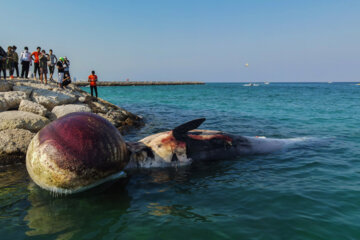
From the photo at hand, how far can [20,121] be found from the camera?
836 centimetres

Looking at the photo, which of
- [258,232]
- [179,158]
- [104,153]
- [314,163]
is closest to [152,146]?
[179,158]

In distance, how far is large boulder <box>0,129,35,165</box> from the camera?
23.8 feet

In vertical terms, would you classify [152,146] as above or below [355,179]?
above

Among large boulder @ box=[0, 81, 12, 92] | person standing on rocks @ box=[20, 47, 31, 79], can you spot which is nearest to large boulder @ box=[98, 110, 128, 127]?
large boulder @ box=[0, 81, 12, 92]

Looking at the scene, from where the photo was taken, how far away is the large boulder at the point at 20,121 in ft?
26.7

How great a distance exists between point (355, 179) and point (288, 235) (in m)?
3.47

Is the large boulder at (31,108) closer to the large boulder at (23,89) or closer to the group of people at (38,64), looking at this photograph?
the large boulder at (23,89)

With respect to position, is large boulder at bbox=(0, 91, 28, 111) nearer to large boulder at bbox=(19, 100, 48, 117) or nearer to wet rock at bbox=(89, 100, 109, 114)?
large boulder at bbox=(19, 100, 48, 117)

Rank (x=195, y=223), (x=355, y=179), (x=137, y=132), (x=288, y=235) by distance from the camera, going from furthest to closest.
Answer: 1. (x=137, y=132)
2. (x=355, y=179)
3. (x=195, y=223)
4. (x=288, y=235)

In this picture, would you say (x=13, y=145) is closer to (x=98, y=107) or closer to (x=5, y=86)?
(x=5, y=86)

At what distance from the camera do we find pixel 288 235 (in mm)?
3766

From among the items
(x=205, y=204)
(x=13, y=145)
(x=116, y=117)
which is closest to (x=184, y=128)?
(x=205, y=204)

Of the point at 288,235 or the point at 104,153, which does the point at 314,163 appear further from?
the point at 104,153

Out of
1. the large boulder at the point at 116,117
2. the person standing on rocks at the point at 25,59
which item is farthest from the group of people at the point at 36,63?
the large boulder at the point at 116,117
